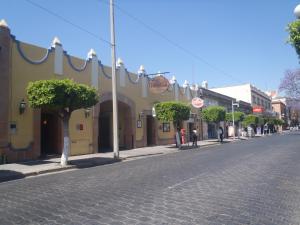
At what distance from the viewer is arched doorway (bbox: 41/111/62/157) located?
64.8ft

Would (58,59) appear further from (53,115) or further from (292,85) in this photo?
(292,85)

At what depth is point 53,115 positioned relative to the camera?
2038 cm

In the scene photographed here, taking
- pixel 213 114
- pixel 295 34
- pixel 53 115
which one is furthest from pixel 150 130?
pixel 295 34

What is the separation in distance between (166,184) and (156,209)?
112 inches

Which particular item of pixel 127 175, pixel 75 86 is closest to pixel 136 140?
pixel 75 86

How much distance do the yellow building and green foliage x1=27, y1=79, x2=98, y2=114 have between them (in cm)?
215

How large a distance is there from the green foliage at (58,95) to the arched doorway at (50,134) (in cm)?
469

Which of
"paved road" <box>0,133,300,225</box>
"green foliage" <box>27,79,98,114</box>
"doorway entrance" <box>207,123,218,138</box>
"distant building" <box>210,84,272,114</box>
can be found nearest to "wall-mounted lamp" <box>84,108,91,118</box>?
"green foliage" <box>27,79,98,114</box>

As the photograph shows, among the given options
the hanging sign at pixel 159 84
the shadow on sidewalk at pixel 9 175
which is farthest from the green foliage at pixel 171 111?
the shadow on sidewalk at pixel 9 175

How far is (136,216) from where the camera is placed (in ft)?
20.1

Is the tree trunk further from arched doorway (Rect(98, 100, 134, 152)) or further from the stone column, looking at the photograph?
arched doorway (Rect(98, 100, 134, 152))

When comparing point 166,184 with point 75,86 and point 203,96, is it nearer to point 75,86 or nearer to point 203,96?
point 75,86

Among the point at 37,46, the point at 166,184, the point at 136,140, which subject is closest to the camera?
the point at 166,184

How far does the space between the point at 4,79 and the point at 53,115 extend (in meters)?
4.74
